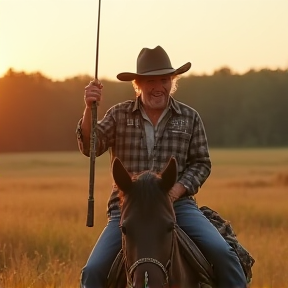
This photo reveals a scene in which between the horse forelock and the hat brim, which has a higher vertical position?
the hat brim

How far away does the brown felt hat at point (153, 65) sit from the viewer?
5.86 metres

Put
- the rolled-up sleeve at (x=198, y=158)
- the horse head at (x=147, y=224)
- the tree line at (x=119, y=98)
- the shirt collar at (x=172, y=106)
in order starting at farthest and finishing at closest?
the tree line at (x=119, y=98) < the shirt collar at (x=172, y=106) < the rolled-up sleeve at (x=198, y=158) < the horse head at (x=147, y=224)

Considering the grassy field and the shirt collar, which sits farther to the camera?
the grassy field

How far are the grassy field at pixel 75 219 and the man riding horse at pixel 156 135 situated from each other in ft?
10.2

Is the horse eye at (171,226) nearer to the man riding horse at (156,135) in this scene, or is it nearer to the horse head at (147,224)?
the horse head at (147,224)

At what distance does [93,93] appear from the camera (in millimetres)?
5648

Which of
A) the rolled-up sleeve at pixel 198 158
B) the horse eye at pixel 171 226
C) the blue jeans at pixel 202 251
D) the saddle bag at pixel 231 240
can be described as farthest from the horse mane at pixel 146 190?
the saddle bag at pixel 231 240

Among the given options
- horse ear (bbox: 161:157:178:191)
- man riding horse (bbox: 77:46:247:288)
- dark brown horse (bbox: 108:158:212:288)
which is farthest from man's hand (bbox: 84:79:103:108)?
horse ear (bbox: 161:157:178:191)

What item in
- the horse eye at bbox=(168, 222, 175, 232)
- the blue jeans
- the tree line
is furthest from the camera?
the tree line

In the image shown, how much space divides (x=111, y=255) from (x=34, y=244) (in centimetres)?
729

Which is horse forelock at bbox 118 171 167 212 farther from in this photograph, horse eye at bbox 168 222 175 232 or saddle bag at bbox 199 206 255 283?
saddle bag at bbox 199 206 255 283

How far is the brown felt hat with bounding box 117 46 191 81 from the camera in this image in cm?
586

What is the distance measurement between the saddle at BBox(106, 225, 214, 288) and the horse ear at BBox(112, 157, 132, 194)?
537 mm

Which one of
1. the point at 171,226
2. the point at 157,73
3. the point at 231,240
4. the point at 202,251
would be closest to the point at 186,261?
the point at 202,251
